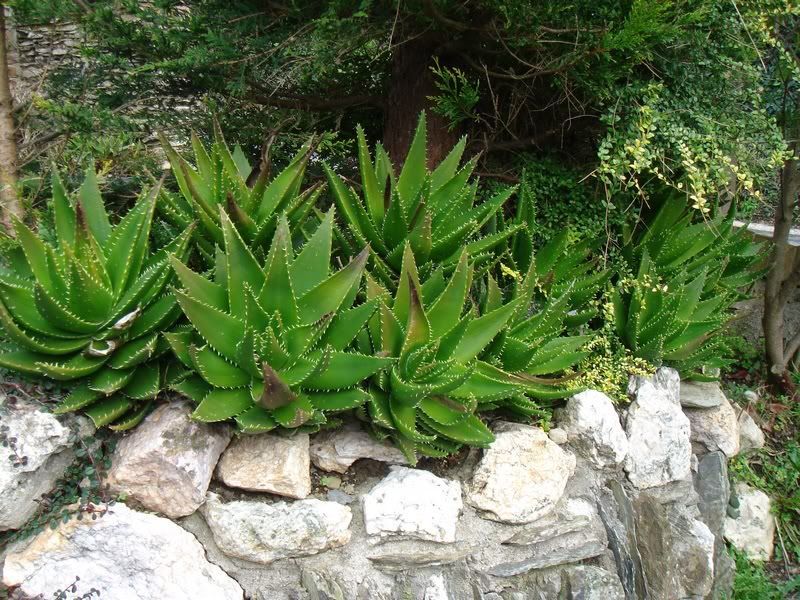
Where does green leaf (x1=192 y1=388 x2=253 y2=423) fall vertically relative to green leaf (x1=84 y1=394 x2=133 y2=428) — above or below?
above

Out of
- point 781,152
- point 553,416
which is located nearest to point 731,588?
point 553,416

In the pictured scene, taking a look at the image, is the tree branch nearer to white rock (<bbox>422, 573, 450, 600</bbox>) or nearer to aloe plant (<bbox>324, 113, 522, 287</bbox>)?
aloe plant (<bbox>324, 113, 522, 287</bbox>)

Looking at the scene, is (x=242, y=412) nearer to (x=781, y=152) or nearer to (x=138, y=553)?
(x=138, y=553)

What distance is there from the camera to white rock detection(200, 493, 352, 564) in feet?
7.16

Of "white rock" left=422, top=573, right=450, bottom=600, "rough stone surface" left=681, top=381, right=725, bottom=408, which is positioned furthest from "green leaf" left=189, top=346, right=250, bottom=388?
"rough stone surface" left=681, top=381, right=725, bottom=408

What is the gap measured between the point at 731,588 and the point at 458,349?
7.76ft

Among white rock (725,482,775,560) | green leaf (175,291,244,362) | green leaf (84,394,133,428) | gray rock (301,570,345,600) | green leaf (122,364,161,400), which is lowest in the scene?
white rock (725,482,775,560)

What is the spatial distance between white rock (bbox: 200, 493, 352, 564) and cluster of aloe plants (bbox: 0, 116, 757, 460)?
28cm

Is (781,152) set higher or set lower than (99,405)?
higher

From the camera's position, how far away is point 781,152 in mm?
3361

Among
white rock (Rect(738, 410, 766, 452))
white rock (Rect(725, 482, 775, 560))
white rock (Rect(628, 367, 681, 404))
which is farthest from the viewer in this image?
white rock (Rect(738, 410, 766, 452))

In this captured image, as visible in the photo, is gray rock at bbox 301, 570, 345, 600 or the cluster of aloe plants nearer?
the cluster of aloe plants

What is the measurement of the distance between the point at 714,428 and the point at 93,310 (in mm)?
3203

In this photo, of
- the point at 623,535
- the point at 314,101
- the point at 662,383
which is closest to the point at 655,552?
the point at 623,535
